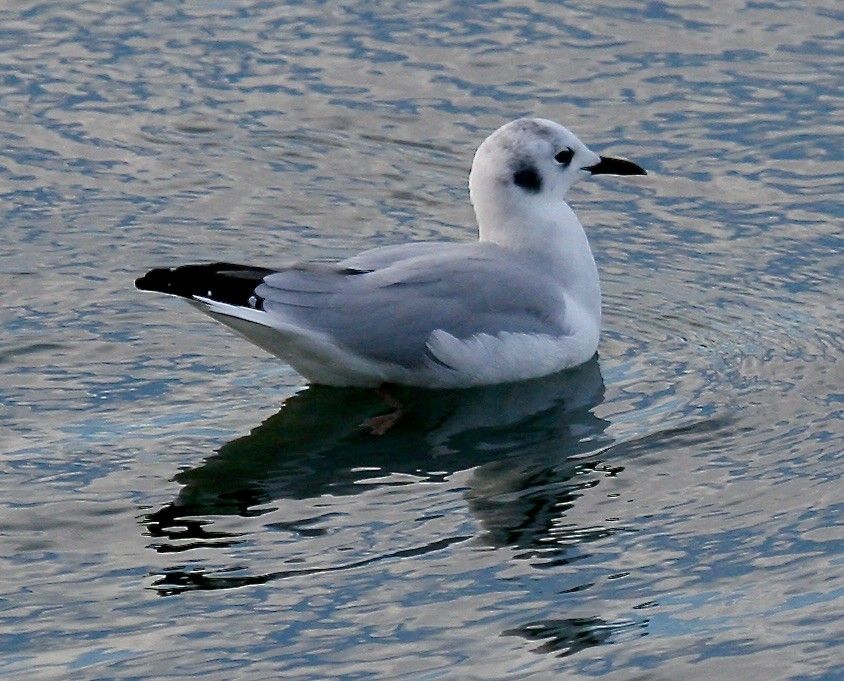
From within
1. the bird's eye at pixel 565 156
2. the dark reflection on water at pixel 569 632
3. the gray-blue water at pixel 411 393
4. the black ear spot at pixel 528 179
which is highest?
the bird's eye at pixel 565 156

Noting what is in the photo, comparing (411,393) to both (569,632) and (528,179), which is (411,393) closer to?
(528,179)

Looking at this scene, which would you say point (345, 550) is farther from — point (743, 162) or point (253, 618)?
point (743, 162)

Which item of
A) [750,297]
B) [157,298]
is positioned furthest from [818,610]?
[157,298]

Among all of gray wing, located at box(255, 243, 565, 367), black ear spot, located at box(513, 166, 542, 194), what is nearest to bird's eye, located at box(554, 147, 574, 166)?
black ear spot, located at box(513, 166, 542, 194)

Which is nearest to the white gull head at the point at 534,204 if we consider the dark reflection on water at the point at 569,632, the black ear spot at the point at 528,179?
the black ear spot at the point at 528,179

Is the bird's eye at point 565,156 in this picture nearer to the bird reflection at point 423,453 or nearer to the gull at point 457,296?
the gull at point 457,296

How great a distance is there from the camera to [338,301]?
8656 millimetres

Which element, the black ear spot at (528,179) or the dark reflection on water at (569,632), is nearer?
the dark reflection on water at (569,632)

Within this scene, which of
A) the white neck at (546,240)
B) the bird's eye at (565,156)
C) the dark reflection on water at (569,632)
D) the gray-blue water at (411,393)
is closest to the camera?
the dark reflection on water at (569,632)

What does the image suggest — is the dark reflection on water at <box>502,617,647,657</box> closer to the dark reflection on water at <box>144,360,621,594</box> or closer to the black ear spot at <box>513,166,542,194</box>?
the dark reflection on water at <box>144,360,621,594</box>

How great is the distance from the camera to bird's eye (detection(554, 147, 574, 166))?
31.1ft

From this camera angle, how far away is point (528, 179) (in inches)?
370

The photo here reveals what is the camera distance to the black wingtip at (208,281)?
8.24 m

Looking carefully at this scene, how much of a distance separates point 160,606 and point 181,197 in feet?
15.0
